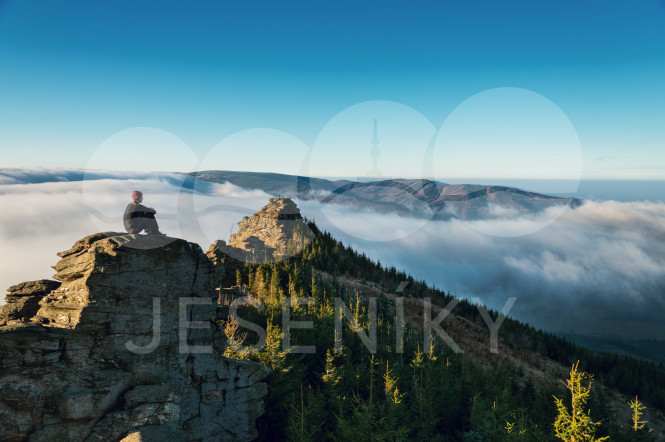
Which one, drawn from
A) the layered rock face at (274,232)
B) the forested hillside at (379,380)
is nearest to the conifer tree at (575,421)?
the forested hillside at (379,380)

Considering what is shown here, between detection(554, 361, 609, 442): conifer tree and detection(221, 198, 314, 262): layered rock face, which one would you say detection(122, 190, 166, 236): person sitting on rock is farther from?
detection(221, 198, 314, 262): layered rock face

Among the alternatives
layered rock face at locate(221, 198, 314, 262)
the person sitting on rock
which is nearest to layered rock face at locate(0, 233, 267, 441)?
the person sitting on rock

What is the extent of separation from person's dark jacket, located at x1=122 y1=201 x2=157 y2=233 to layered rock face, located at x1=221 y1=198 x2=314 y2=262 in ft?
97.1

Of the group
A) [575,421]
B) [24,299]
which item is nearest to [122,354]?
[24,299]

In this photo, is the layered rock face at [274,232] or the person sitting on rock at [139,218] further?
the layered rock face at [274,232]

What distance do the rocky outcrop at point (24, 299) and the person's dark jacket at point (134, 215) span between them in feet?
10.8

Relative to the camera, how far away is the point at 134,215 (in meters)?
12.3

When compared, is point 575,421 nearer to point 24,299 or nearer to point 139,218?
point 139,218

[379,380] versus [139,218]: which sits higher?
[139,218]

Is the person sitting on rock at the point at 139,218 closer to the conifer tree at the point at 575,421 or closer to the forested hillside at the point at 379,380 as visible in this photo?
the forested hillside at the point at 379,380

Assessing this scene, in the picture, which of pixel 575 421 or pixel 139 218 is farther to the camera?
pixel 139 218

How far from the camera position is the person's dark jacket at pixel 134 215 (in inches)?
475

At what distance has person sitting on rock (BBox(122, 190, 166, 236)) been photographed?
12.0 m

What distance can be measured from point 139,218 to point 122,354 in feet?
16.1
